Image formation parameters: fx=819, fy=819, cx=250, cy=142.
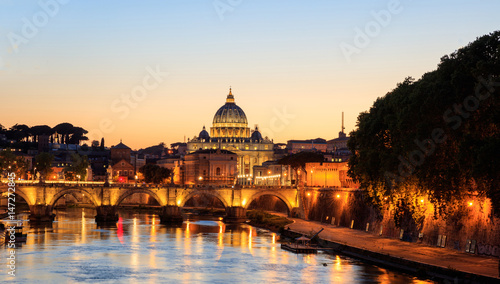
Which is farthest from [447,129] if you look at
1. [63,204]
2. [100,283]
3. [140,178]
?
[140,178]

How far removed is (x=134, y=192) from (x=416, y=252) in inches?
1606

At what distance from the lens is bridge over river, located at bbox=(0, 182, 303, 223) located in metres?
75.1

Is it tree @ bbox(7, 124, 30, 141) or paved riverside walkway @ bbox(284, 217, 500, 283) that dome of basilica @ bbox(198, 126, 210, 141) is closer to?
tree @ bbox(7, 124, 30, 141)

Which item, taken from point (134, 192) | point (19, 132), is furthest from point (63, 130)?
point (134, 192)

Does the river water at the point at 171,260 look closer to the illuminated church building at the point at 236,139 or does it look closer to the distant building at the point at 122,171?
Answer: the distant building at the point at 122,171

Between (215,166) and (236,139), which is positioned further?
(236,139)

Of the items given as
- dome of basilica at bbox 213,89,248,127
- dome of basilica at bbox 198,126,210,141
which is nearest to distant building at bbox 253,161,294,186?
dome of basilica at bbox 213,89,248,127

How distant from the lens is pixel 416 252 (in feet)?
140

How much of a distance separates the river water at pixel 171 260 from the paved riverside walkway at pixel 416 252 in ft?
4.81

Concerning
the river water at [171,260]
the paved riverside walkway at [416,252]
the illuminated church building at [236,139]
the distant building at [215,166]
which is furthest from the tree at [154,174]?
the paved riverside walkway at [416,252]

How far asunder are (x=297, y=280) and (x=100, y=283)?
9.27 m

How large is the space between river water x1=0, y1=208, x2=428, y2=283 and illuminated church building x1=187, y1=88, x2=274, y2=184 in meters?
116

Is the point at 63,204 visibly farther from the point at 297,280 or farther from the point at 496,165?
the point at 496,165

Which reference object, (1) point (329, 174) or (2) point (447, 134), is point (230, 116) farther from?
(2) point (447, 134)
